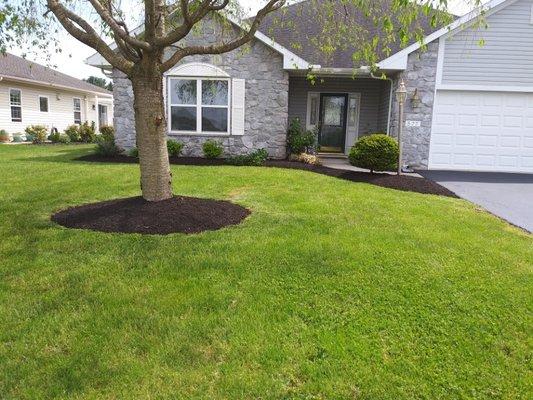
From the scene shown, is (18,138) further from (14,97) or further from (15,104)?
(14,97)

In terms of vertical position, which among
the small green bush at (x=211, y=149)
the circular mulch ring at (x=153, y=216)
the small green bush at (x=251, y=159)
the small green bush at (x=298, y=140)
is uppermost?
the small green bush at (x=298, y=140)

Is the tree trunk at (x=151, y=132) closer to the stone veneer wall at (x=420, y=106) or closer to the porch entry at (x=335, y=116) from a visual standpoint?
the stone veneer wall at (x=420, y=106)

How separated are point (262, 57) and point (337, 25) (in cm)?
533

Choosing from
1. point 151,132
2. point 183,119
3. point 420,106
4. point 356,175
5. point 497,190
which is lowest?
point 497,190

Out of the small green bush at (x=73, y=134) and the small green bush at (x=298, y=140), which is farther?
the small green bush at (x=73, y=134)

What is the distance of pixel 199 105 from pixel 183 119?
628 mm

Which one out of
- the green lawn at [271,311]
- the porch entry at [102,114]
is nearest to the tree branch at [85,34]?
the green lawn at [271,311]

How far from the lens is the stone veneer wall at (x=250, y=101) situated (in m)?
12.4

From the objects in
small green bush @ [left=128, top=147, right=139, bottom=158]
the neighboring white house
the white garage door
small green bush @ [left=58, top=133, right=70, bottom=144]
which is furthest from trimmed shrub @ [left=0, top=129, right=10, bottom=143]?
the white garage door

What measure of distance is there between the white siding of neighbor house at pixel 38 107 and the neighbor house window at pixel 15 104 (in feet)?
0.51

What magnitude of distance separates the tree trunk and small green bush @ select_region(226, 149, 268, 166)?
5989mm

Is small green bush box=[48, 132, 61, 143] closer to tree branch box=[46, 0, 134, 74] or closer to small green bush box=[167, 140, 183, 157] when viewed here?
small green bush box=[167, 140, 183, 157]

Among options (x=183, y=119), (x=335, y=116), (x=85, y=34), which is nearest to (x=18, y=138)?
(x=183, y=119)

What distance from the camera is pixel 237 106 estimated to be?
41.4 feet
